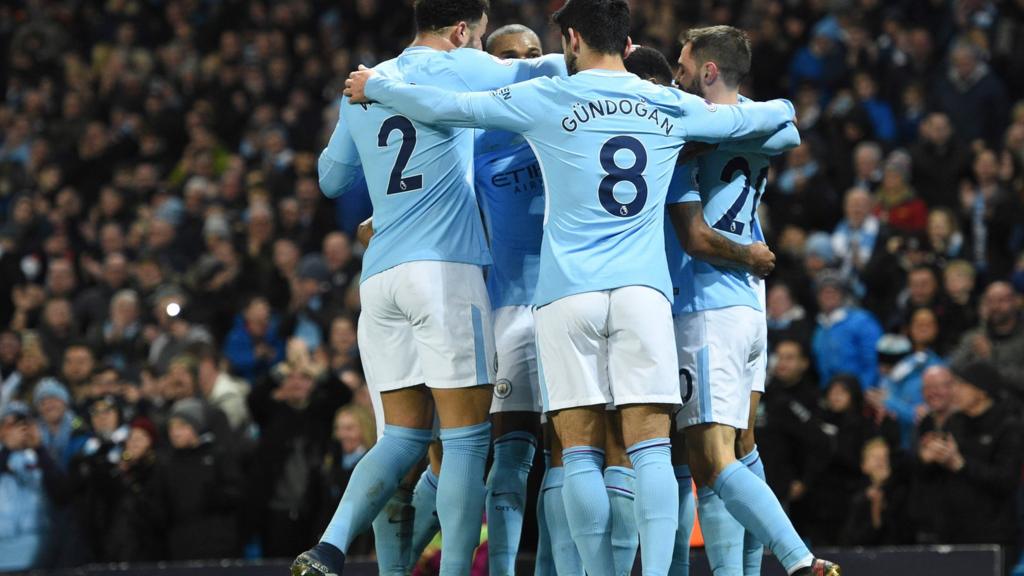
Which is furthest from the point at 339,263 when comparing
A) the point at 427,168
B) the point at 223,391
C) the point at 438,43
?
the point at 427,168

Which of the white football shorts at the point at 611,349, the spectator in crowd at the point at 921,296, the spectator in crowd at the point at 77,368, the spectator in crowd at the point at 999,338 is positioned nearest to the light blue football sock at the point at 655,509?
the white football shorts at the point at 611,349

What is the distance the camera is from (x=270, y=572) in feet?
34.0

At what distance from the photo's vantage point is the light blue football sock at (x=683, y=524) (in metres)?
7.57

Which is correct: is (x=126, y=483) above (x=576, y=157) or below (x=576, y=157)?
below

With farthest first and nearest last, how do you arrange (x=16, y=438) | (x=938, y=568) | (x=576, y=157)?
(x=16, y=438), (x=938, y=568), (x=576, y=157)

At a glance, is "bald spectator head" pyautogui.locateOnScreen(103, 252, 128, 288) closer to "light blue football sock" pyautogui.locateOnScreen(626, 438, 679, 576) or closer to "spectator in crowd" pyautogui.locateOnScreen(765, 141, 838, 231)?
"spectator in crowd" pyautogui.locateOnScreen(765, 141, 838, 231)

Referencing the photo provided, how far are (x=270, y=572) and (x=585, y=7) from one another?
16.4ft

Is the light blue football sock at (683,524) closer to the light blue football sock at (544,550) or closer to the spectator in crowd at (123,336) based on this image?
the light blue football sock at (544,550)

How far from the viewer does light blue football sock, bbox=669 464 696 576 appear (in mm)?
7574

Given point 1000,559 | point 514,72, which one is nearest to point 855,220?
point 1000,559

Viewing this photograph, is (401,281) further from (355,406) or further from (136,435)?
(136,435)

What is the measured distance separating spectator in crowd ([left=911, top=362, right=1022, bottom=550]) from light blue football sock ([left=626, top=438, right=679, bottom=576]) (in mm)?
4683

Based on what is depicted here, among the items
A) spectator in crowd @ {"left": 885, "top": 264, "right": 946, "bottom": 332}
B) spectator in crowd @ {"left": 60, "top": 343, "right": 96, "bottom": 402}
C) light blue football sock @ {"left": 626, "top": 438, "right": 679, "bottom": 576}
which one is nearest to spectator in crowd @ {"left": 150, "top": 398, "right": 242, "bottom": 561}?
spectator in crowd @ {"left": 60, "top": 343, "right": 96, "bottom": 402}

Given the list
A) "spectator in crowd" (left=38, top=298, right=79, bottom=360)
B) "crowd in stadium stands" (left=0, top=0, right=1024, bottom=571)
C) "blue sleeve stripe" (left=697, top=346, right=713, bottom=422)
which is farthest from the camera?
"spectator in crowd" (left=38, top=298, right=79, bottom=360)
